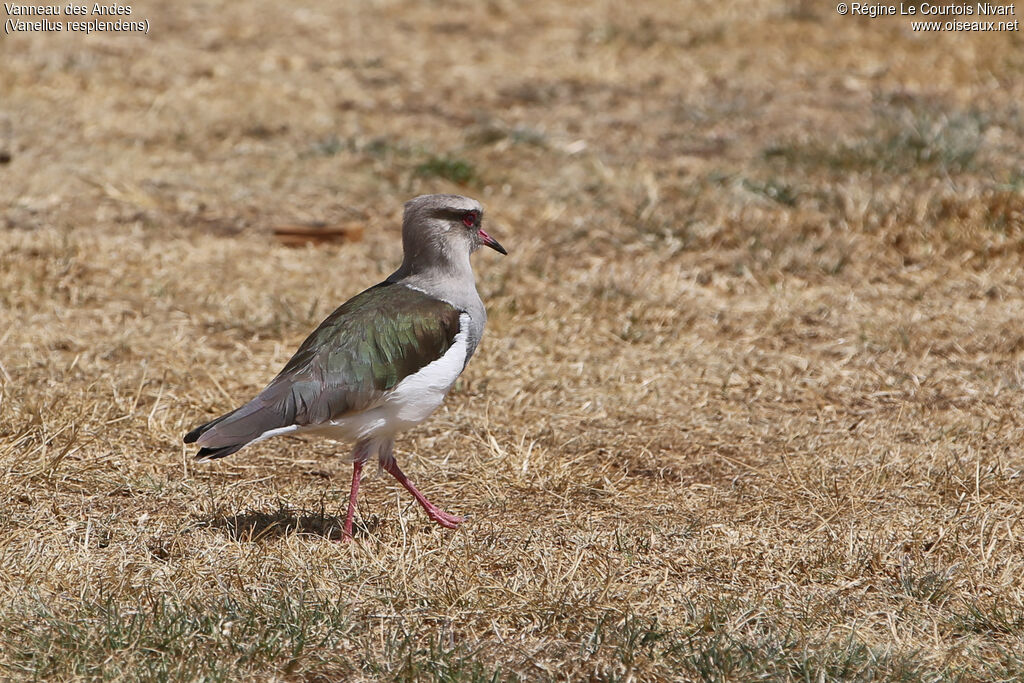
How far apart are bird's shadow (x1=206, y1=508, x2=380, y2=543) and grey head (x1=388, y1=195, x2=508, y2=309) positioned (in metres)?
0.98

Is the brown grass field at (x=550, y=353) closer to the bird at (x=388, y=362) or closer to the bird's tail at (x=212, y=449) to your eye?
the bird at (x=388, y=362)

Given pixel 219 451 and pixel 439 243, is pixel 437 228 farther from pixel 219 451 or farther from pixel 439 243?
pixel 219 451

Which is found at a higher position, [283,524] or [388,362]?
[388,362]

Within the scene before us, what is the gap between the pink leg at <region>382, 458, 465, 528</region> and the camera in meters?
4.94

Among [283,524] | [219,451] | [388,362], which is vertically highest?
[388,362]

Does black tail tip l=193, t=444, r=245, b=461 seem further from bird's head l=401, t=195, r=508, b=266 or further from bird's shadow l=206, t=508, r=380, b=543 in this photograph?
bird's head l=401, t=195, r=508, b=266

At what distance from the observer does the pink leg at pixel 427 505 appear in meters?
4.94

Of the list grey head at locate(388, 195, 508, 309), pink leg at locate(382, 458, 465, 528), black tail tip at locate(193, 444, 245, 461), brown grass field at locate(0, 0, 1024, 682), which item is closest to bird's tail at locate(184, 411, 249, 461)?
black tail tip at locate(193, 444, 245, 461)

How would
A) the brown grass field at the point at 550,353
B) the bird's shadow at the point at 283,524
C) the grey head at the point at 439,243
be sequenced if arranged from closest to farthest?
1. the brown grass field at the point at 550,353
2. the bird's shadow at the point at 283,524
3. the grey head at the point at 439,243

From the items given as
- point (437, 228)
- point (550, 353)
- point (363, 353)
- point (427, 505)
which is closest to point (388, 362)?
point (363, 353)

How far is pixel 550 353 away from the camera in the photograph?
6.79 metres

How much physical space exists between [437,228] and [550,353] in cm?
174

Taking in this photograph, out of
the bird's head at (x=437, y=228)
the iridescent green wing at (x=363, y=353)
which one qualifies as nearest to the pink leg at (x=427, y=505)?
the iridescent green wing at (x=363, y=353)

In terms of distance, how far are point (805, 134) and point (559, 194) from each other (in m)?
2.37
